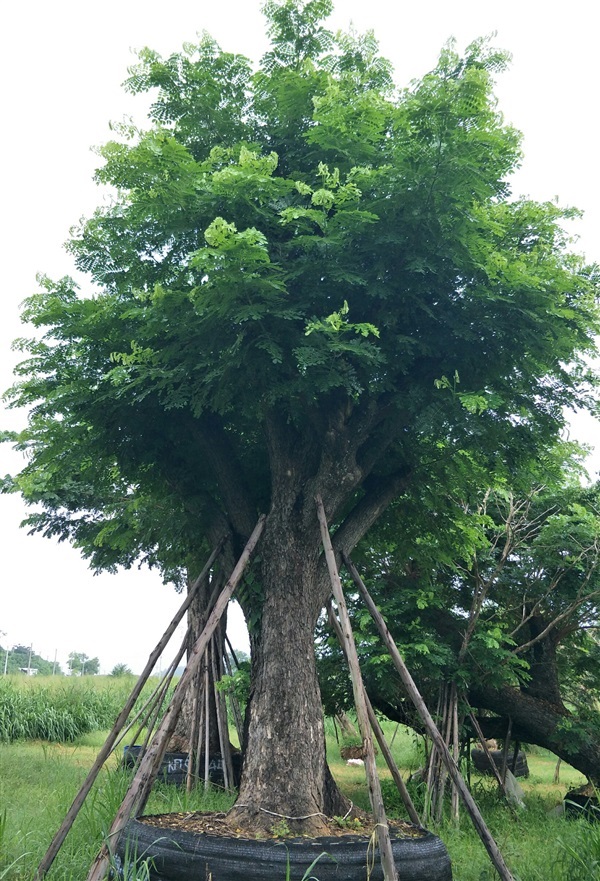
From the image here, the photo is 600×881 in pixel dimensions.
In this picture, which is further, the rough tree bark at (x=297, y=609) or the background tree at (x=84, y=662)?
the background tree at (x=84, y=662)

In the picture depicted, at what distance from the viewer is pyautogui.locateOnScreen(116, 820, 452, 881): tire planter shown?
4.58 metres

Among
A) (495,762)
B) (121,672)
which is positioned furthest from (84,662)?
(495,762)

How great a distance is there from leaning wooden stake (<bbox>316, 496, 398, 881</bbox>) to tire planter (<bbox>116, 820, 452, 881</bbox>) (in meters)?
0.19

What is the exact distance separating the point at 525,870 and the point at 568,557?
532cm

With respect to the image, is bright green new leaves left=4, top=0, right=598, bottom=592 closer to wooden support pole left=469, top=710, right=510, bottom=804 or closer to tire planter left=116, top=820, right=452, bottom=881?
tire planter left=116, top=820, right=452, bottom=881

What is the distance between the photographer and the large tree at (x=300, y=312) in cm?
531

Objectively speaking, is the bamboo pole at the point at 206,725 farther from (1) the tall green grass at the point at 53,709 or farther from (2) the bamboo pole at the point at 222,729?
(1) the tall green grass at the point at 53,709

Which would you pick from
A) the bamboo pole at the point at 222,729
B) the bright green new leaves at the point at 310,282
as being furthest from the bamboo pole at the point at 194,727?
the bright green new leaves at the point at 310,282

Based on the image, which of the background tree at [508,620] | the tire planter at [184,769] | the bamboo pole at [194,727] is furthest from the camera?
the background tree at [508,620]

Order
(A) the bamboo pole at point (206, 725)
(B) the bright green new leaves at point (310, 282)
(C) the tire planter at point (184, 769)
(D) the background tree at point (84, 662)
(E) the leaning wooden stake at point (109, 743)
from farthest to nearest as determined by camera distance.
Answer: (D) the background tree at point (84, 662), (C) the tire planter at point (184, 769), (A) the bamboo pole at point (206, 725), (E) the leaning wooden stake at point (109, 743), (B) the bright green new leaves at point (310, 282)

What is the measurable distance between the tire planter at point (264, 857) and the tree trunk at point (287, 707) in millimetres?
554

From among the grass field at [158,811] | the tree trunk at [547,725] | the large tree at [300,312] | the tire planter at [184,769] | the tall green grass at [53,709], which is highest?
the large tree at [300,312]

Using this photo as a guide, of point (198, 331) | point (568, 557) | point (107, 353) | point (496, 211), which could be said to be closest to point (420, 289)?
point (496, 211)

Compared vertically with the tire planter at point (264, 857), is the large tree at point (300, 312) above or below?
above
